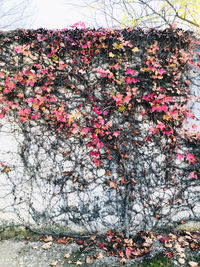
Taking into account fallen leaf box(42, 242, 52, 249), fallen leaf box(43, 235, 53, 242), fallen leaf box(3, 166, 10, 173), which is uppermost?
fallen leaf box(3, 166, 10, 173)

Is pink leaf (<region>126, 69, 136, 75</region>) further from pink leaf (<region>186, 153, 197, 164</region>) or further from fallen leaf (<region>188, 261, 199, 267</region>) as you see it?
fallen leaf (<region>188, 261, 199, 267</region>)

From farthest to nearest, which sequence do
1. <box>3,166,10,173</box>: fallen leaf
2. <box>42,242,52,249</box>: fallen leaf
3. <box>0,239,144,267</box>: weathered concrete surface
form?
<box>3,166,10,173</box>: fallen leaf, <box>42,242,52,249</box>: fallen leaf, <box>0,239,144,267</box>: weathered concrete surface

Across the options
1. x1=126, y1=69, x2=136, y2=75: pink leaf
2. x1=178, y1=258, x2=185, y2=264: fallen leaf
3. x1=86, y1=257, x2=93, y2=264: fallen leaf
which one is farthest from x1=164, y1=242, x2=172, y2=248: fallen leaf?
x1=126, y1=69, x2=136, y2=75: pink leaf

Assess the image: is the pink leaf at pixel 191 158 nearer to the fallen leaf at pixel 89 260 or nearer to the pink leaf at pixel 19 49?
the fallen leaf at pixel 89 260

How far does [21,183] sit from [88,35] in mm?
2348

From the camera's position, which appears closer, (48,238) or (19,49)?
(19,49)

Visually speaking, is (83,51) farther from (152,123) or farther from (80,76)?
(152,123)

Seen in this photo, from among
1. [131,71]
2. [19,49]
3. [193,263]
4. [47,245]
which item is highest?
[19,49]

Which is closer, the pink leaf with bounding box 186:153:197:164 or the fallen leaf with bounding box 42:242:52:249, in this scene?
the fallen leaf with bounding box 42:242:52:249

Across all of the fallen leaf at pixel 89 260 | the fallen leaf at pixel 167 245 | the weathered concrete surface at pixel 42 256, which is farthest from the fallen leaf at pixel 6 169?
the fallen leaf at pixel 167 245

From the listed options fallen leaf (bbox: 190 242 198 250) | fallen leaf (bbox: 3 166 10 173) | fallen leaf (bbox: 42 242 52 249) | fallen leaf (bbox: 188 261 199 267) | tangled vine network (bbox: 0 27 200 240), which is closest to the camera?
fallen leaf (bbox: 188 261 199 267)

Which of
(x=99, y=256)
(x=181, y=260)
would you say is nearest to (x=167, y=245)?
(x=181, y=260)

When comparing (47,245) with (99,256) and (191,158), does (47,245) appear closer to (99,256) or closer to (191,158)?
(99,256)

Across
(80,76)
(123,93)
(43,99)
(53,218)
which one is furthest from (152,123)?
(53,218)
